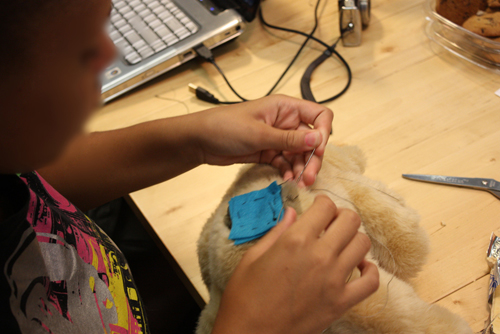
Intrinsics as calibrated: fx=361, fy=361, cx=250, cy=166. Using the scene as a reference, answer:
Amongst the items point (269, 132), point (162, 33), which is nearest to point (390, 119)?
point (269, 132)

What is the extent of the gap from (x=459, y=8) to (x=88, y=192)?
81 centimetres

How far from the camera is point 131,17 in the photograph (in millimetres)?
883

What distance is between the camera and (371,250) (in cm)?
47

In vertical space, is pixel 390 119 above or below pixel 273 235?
below

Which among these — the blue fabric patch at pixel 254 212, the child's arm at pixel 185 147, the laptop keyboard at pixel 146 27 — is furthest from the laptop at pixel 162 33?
the blue fabric patch at pixel 254 212

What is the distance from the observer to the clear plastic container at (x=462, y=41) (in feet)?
2.32

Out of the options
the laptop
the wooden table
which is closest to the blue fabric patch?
the wooden table

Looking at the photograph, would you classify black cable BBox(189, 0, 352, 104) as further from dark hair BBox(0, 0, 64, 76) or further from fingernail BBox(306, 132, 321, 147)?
dark hair BBox(0, 0, 64, 76)

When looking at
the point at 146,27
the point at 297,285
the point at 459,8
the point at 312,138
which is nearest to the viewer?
the point at 297,285

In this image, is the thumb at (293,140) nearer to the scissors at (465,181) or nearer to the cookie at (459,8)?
the scissors at (465,181)

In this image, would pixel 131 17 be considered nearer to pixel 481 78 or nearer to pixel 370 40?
pixel 370 40

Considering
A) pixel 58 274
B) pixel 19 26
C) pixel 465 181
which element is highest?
pixel 19 26

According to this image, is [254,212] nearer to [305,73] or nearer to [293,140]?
[293,140]

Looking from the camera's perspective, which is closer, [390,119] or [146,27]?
[390,119]
